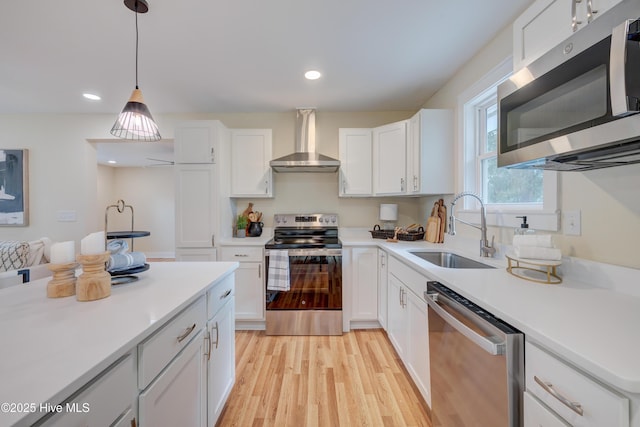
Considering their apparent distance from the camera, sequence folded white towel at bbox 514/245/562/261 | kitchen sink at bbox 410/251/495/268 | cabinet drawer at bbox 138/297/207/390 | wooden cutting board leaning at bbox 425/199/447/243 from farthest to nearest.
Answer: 1. wooden cutting board leaning at bbox 425/199/447/243
2. kitchen sink at bbox 410/251/495/268
3. folded white towel at bbox 514/245/562/261
4. cabinet drawer at bbox 138/297/207/390

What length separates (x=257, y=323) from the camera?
2.61 meters

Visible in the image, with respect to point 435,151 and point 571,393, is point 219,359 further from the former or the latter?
point 435,151

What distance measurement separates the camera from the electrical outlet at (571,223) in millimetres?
1202

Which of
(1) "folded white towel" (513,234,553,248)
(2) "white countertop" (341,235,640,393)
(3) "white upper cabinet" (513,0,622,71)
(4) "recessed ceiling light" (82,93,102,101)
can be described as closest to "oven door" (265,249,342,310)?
(2) "white countertop" (341,235,640,393)

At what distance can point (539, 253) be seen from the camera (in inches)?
44.8

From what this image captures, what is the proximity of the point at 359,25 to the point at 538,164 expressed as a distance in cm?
136

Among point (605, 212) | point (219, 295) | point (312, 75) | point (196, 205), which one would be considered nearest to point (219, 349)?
point (219, 295)

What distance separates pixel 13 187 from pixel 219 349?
389cm

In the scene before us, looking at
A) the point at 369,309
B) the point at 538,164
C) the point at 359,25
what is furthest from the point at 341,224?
the point at 538,164

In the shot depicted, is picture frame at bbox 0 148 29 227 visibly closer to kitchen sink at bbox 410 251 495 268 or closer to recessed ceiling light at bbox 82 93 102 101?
recessed ceiling light at bbox 82 93 102 101

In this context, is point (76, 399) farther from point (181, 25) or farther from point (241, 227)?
point (241, 227)

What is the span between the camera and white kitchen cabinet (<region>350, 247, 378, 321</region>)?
2.53 meters

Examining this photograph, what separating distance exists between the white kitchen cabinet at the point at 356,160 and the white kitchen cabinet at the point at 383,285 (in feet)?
2.56

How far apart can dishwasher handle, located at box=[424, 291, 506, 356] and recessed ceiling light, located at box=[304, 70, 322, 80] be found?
1.99 metres
